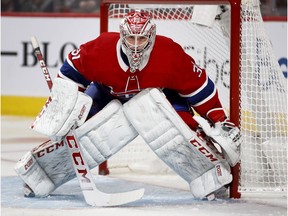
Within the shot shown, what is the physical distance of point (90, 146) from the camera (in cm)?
425

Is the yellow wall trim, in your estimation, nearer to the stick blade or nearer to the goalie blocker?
the goalie blocker

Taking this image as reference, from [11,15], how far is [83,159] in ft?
12.1

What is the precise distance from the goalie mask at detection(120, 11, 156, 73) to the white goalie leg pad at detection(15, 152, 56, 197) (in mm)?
620

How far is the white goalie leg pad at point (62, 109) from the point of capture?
162 inches

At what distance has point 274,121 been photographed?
4527mm

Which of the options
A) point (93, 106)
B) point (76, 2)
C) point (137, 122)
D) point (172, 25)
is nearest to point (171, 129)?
point (137, 122)

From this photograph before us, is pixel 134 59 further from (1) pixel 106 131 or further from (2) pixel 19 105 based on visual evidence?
(2) pixel 19 105

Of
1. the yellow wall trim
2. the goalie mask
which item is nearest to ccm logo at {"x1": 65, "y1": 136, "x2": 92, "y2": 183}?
the goalie mask

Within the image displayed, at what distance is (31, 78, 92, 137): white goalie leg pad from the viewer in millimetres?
4109

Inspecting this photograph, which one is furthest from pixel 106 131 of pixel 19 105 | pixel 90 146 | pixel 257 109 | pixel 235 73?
pixel 19 105

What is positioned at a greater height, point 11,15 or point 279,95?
A: point 279,95

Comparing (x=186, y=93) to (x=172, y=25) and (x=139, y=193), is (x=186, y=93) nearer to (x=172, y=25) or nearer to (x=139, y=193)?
(x=139, y=193)

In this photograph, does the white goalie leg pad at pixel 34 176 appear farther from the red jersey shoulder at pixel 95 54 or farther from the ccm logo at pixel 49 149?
the red jersey shoulder at pixel 95 54

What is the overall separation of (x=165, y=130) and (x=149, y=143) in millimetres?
93
